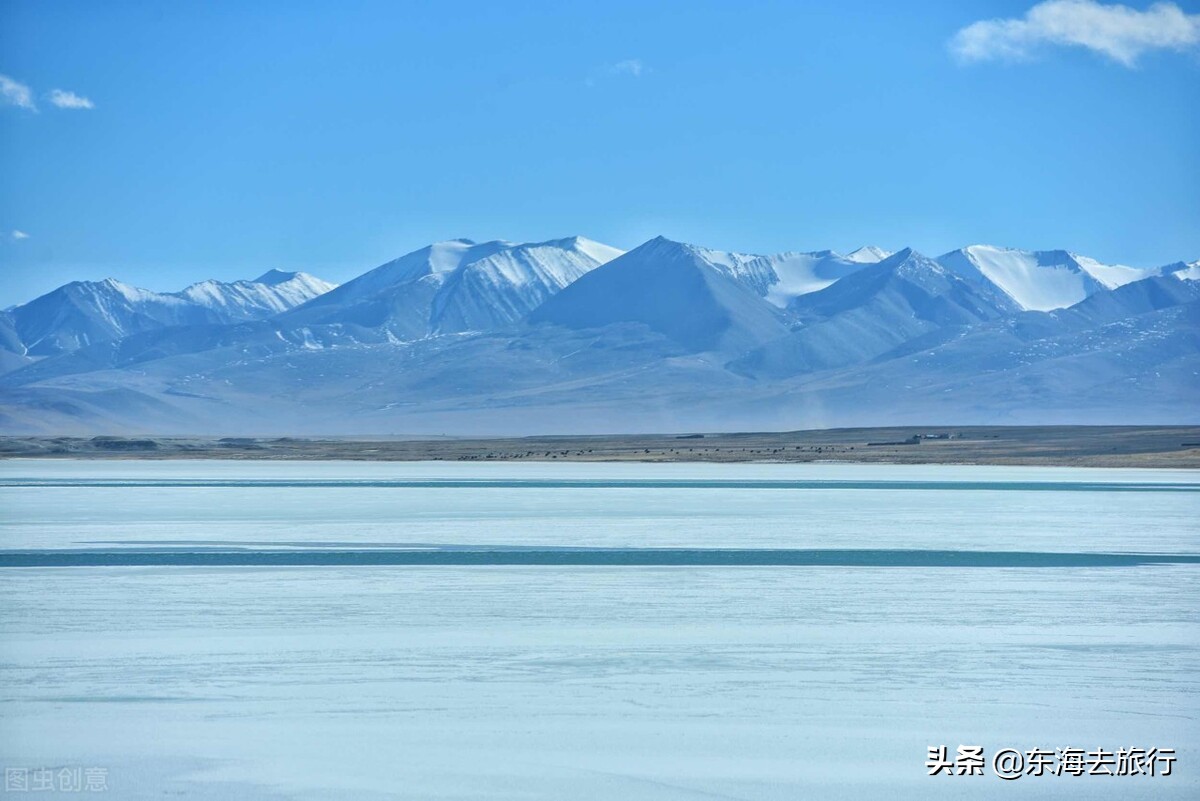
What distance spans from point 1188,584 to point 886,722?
10.2m

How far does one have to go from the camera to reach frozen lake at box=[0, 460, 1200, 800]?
11.1m

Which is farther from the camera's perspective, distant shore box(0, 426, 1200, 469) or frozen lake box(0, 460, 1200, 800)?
distant shore box(0, 426, 1200, 469)

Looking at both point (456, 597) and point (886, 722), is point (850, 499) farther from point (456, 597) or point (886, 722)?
point (886, 722)

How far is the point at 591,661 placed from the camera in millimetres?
14969

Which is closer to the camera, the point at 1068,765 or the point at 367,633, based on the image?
the point at 1068,765

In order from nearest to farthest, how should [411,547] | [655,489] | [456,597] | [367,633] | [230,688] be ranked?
[230,688], [367,633], [456,597], [411,547], [655,489]

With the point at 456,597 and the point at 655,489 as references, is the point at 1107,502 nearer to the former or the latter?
the point at 655,489

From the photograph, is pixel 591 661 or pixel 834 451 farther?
pixel 834 451

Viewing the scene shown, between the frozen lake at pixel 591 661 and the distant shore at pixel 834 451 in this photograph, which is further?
the distant shore at pixel 834 451

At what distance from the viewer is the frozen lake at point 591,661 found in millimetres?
11125

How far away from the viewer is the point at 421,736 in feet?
39.2

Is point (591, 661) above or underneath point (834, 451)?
above

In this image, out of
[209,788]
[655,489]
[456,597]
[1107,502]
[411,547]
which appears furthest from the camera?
[655,489]

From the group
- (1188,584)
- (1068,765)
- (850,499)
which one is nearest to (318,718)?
(1068,765)
